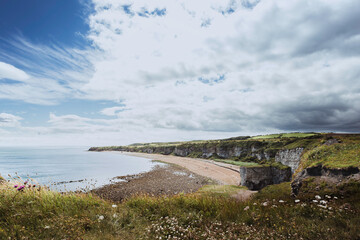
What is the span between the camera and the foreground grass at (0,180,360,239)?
16.0 feet

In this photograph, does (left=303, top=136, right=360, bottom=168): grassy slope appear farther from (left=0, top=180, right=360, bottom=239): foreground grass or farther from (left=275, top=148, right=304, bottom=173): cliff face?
(left=275, top=148, right=304, bottom=173): cliff face

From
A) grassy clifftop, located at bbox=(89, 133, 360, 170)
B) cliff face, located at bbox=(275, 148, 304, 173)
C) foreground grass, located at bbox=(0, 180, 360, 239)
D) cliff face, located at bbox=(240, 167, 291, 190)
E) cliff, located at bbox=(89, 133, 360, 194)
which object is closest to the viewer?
foreground grass, located at bbox=(0, 180, 360, 239)

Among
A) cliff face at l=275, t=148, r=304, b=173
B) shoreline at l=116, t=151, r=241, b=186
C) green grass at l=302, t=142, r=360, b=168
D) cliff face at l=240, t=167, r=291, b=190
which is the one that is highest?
green grass at l=302, t=142, r=360, b=168

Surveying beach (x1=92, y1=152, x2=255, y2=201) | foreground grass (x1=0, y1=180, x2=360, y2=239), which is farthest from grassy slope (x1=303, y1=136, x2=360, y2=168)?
beach (x1=92, y1=152, x2=255, y2=201)

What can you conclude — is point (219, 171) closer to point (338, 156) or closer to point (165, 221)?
point (338, 156)

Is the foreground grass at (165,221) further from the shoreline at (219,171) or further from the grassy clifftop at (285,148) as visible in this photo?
the shoreline at (219,171)

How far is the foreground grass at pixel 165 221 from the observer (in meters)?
4.86

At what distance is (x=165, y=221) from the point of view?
6242 mm

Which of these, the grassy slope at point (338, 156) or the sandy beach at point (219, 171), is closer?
the grassy slope at point (338, 156)

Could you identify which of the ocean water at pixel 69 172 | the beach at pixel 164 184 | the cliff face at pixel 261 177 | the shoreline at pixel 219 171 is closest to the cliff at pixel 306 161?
the cliff face at pixel 261 177

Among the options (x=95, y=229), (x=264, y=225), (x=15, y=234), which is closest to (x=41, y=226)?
(x=15, y=234)

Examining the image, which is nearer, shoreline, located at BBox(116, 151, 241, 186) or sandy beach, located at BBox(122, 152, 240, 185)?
shoreline, located at BBox(116, 151, 241, 186)

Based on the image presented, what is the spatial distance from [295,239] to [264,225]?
1067 millimetres

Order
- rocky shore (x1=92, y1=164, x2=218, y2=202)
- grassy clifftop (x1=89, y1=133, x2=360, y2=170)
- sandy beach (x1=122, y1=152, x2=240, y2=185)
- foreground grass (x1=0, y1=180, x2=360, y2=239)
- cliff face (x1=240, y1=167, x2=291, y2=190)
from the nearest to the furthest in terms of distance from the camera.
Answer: foreground grass (x1=0, y1=180, x2=360, y2=239) < grassy clifftop (x1=89, y1=133, x2=360, y2=170) < cliff face (x1=240, y1=167, x2=291, y2=190) < rocky shore (x1=92, y1=164, x2=218, y2=202) < sandy beach (x1=122, y1=152, x2=240, y2=185)
